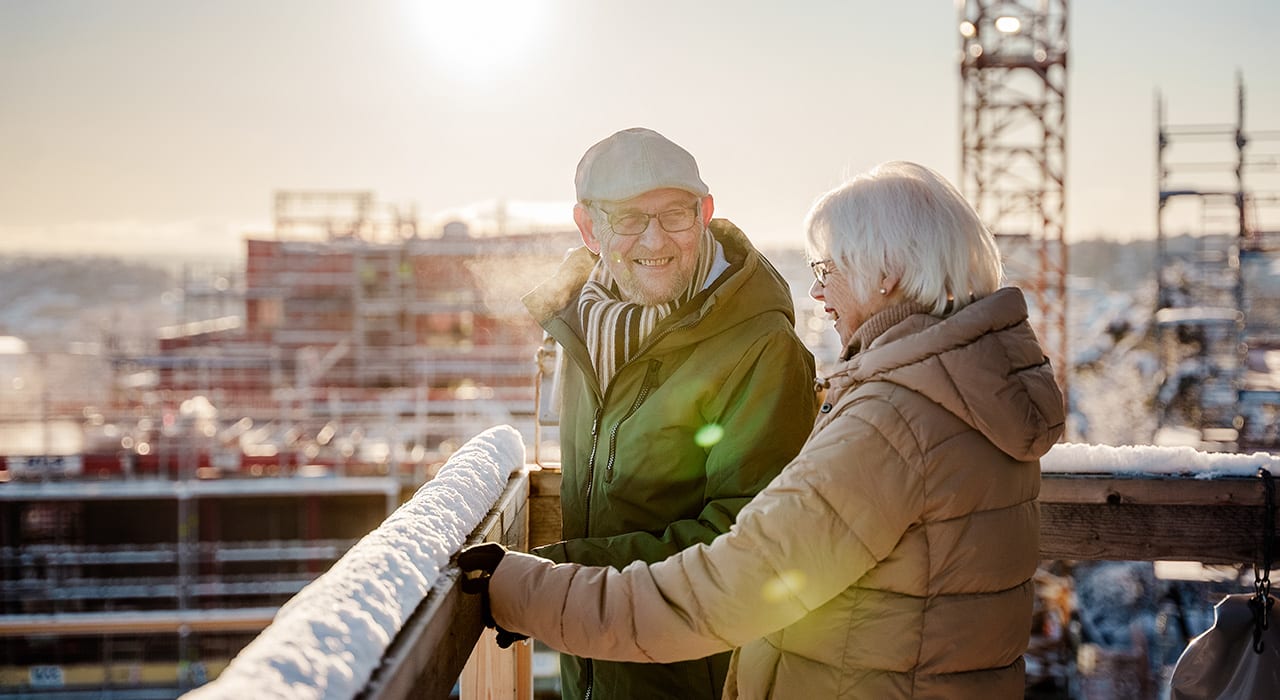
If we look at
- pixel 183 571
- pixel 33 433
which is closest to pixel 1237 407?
pixel 183 571

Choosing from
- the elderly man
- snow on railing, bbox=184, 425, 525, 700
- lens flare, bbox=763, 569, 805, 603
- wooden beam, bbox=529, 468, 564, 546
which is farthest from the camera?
wooden beam, bbox=529, 468, 564, 546

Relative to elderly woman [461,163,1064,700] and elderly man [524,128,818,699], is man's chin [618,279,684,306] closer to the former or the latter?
elderly man [524,128,818,699]

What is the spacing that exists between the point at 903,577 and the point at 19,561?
18721 millimetres

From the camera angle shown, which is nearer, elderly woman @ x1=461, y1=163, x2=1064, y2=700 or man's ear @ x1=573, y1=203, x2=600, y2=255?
elderly woman @ x1=461, y1=163, x2=1064, y2=700

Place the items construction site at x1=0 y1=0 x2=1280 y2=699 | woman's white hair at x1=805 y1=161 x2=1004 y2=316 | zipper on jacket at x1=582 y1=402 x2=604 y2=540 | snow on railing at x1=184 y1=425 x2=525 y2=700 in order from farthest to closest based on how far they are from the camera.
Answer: construction site at x1=0 y1=0 x2=1280 y2=699 < zipper on jacket at x1=582 y1=402 x2=604 y2=540 < woman's white hair at x1=805 y1=161 x2=1004 y2=316 < snow on railing at x1=184 y1=425 x2=525 y2=700

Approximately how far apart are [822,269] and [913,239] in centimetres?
13

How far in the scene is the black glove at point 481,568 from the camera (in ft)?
3.31

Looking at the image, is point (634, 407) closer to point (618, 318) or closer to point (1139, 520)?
point (618, 318)

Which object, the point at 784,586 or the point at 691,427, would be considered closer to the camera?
the point at 784,586

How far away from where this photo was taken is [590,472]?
1529mm

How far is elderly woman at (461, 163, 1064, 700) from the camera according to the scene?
985 mm

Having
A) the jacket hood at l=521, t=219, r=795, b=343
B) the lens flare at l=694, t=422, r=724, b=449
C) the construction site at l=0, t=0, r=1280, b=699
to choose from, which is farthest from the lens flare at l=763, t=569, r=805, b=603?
the construction site at l=0, t=0, r=1280, b=699

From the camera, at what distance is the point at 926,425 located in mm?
1002

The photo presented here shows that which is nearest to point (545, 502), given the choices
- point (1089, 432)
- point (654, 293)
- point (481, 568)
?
point (654, 293)
